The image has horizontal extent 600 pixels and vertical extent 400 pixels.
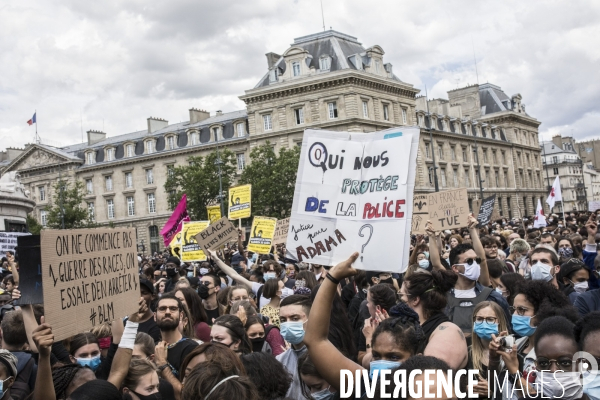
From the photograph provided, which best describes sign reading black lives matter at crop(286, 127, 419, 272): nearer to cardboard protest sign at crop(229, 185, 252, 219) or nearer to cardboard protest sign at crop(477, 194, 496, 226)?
cardboard protest sign at crop(229, 185, 252, 219)

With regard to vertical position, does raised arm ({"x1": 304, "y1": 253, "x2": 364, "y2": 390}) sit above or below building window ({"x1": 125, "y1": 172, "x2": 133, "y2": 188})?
below

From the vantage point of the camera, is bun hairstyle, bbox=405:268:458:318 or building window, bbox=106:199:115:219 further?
building window, bbox=106:199:115:219

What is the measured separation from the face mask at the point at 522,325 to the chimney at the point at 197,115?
6361 cm

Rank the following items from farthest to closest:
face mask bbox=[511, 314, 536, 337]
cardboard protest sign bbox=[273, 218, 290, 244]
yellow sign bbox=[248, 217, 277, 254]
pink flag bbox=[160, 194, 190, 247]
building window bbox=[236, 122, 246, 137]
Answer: building window bbox=[236, 122, 246, 137]
pink flag bbox=[160, 194, 190, 247]
cardboard protest sign bbox=[273, 218, 290, 244]
yellow sign bbox=[248, 217, 277, 254]
face mask bbox=[511, 314, 536, 337]

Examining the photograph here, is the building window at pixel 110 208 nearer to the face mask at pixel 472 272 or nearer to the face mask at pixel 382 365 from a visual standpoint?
the face mask at pixel 472 272

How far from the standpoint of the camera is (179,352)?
5211mm

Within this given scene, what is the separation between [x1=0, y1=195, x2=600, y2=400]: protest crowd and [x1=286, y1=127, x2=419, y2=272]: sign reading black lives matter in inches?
7.0

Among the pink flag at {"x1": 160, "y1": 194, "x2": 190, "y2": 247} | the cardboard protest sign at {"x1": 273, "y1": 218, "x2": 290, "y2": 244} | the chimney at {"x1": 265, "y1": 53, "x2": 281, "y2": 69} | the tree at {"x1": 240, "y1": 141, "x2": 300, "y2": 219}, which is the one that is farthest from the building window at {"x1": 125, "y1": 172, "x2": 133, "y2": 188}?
the cardboard protest sign at {"x1": 273, "y1": 218, "x2": 290, "y2": 244}

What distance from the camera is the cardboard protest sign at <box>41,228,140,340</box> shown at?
13.7 feet

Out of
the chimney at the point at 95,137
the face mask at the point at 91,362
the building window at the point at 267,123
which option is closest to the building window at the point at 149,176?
the chimney at the point at 95,137

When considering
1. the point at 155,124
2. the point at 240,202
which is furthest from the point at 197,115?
the point at 240,202

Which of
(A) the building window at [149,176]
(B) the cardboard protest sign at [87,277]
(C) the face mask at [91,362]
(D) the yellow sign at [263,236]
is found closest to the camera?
(B) the cardboard protest sign at [87,277]

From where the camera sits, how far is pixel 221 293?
25.3 ft

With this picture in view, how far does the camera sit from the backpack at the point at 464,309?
5.66m
